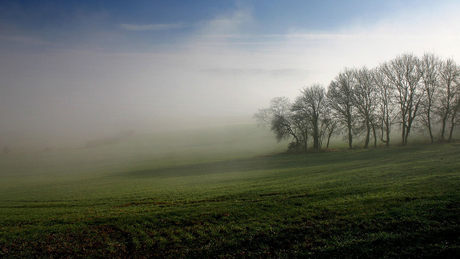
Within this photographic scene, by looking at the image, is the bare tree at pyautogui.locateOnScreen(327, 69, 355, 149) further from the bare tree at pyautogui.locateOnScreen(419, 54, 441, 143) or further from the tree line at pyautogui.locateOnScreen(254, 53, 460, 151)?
the bare tree at pyautogui.locateOnScreen(419, 54, 441, 143)

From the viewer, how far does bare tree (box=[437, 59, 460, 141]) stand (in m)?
44.7

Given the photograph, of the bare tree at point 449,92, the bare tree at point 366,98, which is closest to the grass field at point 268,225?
the bare tree at point 366,98

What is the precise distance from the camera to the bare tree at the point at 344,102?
50.2 m

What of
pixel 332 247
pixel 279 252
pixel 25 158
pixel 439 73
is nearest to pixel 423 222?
pixel 332 247

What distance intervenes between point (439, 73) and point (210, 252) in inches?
2295

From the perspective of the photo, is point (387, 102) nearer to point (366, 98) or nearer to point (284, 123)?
point (366, 98)

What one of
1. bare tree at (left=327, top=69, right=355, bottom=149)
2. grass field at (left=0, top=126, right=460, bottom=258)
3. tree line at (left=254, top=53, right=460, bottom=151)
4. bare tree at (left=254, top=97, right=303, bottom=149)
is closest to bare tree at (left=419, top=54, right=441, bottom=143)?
tree line at (left=254, top=53, right=460, bottom=151)

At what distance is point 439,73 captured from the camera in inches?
1805

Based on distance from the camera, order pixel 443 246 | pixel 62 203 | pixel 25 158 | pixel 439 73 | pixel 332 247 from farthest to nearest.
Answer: pixel 25 158 < pixel 439 73 < pixel 62 203 < pixel 332 247 < pixel 443 246

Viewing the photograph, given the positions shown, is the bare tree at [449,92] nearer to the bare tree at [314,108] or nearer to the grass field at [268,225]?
the bare tree at [314,108]

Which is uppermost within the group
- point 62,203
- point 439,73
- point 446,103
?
point 439,73

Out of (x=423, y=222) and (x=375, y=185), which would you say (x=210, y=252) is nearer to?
(x=423, y=222)

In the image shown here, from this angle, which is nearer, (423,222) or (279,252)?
(279,252)

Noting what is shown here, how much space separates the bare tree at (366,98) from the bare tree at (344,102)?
4.21ft
